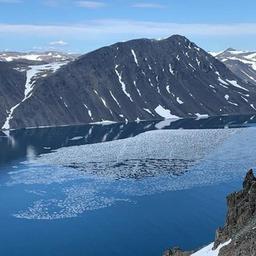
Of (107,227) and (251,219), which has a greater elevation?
(251,219)

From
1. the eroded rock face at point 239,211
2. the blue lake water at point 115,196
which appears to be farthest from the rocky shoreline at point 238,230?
the blue lake water at point 115,196

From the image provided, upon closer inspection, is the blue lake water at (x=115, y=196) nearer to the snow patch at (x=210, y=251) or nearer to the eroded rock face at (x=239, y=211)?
the eroded rock face at (x=239, y=211)

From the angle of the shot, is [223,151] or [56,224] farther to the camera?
[223,151]

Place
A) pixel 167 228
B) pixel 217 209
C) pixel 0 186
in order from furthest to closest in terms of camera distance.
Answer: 1. pixel 0 186
2. pixel 217 209
3. pixel 167 228

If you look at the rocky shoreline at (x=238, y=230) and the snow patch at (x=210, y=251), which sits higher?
the rocky shoreline at (x=238, y=230)

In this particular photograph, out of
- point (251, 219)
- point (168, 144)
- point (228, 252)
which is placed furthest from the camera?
point (168, 144)

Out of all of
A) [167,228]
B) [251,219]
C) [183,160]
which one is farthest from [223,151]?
[251,219]

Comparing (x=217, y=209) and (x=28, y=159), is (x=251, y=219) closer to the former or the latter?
(x=217, y=209)

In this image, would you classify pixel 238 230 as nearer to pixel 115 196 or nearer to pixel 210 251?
pixel 210 251
